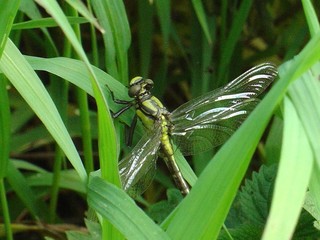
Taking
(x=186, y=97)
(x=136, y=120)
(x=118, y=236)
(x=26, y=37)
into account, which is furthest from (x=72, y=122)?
(x=118, y=236)

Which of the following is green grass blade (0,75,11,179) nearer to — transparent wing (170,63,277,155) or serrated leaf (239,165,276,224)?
transparent wing (170,63,277,155)

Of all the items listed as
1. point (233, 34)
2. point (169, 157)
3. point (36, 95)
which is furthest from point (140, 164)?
point (233, 34)

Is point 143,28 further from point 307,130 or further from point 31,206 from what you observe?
point 307,130

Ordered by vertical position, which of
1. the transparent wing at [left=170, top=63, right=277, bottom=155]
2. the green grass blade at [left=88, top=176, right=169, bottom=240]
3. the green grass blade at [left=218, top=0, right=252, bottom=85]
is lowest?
the green grass blade at [left=88, top=176, right=169, bottom=240]

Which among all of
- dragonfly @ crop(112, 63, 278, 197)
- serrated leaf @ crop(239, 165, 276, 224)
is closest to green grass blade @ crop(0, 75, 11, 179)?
dragonfly @ crop(112, 63, 278, 197)

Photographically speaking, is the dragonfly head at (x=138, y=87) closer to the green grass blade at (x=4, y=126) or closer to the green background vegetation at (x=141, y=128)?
the green background vegetation at (x=141, y=128)

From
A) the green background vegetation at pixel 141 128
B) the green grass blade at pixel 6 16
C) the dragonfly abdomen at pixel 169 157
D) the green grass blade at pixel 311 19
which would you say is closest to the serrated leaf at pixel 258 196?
the green background vegetation at pixel 141 128

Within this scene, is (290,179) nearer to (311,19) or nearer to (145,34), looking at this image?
(311,19)

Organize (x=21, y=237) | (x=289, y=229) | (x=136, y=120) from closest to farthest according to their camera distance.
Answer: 1. (x=289, y=229)
2. (x=136, y=120)
3. (x=21, y=237)
